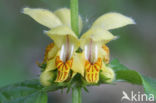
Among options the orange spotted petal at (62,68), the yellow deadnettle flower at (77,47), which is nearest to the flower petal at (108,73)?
the yellow deadnettle flower at (77,47)

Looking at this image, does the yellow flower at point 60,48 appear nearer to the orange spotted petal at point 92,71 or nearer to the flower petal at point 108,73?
the orange spotted petal at point 92,71

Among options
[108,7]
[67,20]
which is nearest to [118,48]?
[108,7]

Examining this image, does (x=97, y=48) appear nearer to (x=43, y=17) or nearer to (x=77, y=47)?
(x=77, y=47)

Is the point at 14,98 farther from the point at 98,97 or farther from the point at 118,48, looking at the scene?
the point at 118,48

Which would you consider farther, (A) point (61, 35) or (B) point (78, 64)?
(A) point (61, 35)

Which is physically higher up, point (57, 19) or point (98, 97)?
point (57, 19)

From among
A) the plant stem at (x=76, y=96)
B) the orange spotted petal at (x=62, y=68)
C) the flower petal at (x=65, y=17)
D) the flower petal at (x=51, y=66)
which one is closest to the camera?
the orange spotted petal at (x=62, y=68)

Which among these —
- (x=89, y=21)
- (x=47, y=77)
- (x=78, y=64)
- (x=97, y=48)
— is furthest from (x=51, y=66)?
(x=89, y=21)
